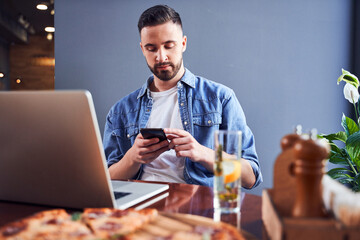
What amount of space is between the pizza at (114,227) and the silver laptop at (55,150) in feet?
0.36

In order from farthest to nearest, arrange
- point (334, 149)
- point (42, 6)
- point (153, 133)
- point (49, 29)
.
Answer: point (49, 29)
point (42, 6)
point (334, 149)
point (153, 133)

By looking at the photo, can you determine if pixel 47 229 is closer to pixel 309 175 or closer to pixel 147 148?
pixel 309 175

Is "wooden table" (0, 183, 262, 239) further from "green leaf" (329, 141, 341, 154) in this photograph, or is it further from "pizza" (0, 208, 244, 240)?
"green leaf" (329, 141, 341, 154)

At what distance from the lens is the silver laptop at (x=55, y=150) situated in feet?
2.39

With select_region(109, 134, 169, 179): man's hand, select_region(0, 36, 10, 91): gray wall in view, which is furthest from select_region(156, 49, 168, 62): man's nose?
select_region(0, 36, 10, 91): gray wall

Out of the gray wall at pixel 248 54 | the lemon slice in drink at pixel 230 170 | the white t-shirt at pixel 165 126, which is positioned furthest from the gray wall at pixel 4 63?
the lemon slice in drink at pixel 230 170

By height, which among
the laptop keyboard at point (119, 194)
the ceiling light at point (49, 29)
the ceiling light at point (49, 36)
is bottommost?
the laptop keyboard at point (119, 194)

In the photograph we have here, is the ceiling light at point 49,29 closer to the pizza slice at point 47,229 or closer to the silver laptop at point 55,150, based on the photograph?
the silver laptop at point 55,150

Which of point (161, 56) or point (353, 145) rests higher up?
point (161, 56)

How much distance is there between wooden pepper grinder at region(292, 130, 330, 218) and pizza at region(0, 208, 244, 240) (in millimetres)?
119

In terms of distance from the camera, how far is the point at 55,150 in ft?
2.57

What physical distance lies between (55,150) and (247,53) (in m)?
2.33

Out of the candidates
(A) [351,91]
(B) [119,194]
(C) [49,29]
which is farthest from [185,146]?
(C) [49,29]

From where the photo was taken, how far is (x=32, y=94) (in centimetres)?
76
